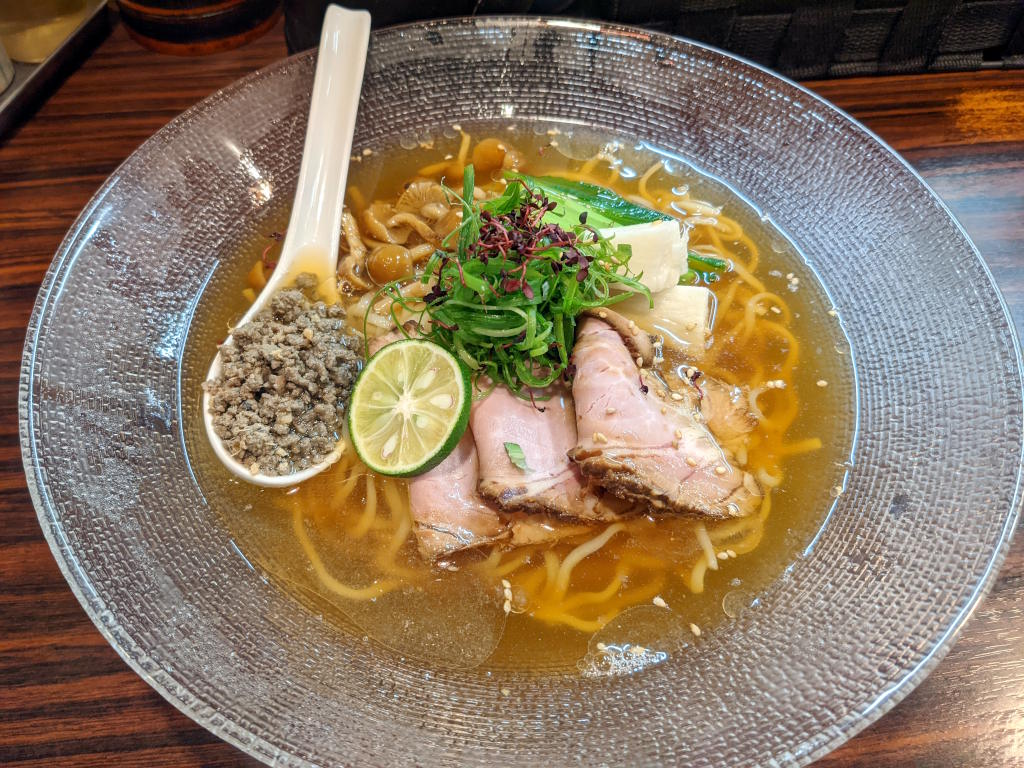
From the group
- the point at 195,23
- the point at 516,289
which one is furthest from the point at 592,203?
the point at 195,23

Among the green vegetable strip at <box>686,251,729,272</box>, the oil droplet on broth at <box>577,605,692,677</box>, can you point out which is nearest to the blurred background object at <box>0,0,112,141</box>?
the green vegetable strip at <box>686,251,729,272</box>

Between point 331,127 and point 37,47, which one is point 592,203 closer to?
point 331,127

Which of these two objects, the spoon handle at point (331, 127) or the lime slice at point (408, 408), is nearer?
the lime slice at point (408, 408)

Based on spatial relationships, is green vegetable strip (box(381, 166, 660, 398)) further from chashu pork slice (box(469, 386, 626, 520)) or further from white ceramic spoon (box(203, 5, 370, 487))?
white ceramic spoon (box(203, 5, 370, 487))

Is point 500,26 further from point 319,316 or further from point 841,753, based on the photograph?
point 841,753

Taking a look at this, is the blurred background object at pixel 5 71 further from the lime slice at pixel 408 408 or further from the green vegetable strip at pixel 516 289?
the lime slice at pixel 408 408

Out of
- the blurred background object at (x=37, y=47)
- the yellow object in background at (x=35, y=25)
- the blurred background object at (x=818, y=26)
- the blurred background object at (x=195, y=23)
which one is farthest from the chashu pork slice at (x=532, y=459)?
the yellow object in background at (x=35, y=25)

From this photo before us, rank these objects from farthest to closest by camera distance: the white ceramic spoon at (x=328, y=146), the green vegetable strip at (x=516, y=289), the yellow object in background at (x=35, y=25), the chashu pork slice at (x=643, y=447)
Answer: the yellow object in background at (x=35, y=25) < the white ceramic spoon at (x=328, y=146) < the green vegetable strip at (x=516, y=289) < the chashu pork slice at (x=643, y=447)
